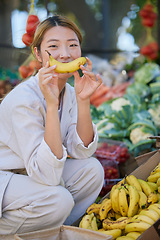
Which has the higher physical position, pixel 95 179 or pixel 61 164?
pixel 61 164

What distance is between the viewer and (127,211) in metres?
1.75

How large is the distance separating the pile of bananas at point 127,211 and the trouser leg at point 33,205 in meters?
0.17

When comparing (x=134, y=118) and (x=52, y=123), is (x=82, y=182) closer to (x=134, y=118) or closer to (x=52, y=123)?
(x=52, y=123)

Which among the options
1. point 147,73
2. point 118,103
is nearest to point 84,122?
point 118,103

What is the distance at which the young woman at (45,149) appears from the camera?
1.81 meters

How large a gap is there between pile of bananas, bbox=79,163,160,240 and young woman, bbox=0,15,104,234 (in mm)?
190

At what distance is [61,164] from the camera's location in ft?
5.91

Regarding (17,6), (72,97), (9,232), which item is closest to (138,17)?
A: (17,6)

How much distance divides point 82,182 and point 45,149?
0.50 meters

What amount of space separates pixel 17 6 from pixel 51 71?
840 cm

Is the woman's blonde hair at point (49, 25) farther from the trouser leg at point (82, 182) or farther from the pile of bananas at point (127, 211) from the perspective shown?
the pile of bananas at point (127, 211)

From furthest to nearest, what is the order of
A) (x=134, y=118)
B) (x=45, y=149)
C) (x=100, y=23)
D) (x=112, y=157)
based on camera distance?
1. (x=100, y=23)
2. (x=134, y=118)
3. (x=112, y=157)
4. (x=45, y=149)

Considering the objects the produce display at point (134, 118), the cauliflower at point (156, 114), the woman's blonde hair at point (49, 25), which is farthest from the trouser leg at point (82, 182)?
the cauliflower at point (156, 114)

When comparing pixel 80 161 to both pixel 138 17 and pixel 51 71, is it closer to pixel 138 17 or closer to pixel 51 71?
pixel 51 71
